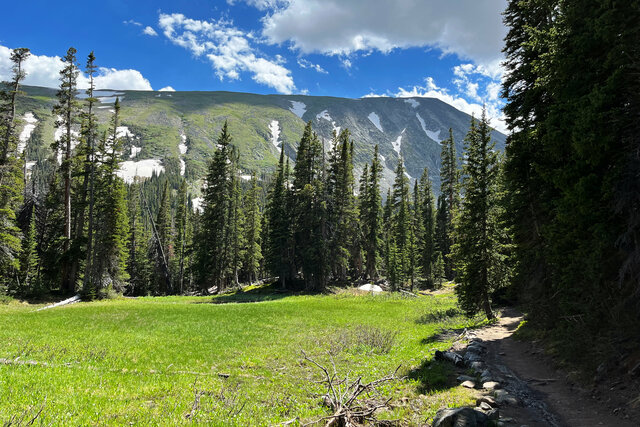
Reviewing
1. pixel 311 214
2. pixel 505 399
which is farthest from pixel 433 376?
pixel 311 214

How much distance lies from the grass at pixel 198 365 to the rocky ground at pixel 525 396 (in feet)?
2.74

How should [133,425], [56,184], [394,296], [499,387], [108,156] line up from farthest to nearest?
[56,184] < [394,296] < [108,156] < [499,387] < [133,425]

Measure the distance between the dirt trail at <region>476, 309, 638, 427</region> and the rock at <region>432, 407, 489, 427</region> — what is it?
1346 mm

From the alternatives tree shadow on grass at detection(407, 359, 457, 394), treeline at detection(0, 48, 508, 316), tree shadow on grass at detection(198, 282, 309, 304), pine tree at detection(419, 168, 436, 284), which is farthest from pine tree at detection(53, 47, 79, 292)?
pine tree at detection(419, 168, 436, 284)

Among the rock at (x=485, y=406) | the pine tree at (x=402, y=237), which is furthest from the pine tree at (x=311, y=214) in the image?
the rock at (x=485, y=406)

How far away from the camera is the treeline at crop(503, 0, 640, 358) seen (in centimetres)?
904

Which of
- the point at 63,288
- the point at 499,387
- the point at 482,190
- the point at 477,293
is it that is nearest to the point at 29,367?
the point at 499,387

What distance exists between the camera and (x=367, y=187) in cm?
5506

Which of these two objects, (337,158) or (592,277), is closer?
(592,277)

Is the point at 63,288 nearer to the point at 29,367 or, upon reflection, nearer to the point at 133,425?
the point at 29,367

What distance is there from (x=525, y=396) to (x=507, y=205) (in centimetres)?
1052

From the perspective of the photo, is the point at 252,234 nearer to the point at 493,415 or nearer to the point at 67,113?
the point at 67,113

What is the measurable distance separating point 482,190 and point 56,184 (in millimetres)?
54912

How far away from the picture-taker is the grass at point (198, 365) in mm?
7785
